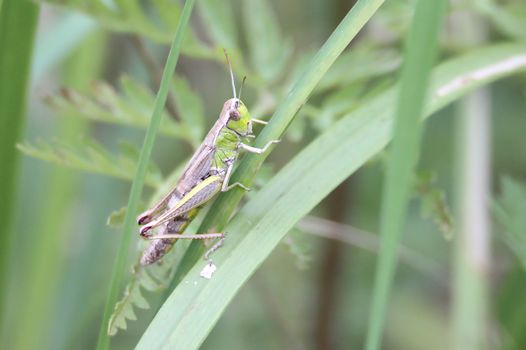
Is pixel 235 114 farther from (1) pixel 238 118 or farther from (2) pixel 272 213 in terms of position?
(2) pixel 272 213

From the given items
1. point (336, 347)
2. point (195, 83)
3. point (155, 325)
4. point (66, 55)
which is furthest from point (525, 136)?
point (155, 325)

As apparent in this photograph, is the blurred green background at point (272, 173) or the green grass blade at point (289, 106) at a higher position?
the blurred green background at point (272, 173)

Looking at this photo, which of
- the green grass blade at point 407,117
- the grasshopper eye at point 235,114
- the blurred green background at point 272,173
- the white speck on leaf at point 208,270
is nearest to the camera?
the green grass blade at point 407,117

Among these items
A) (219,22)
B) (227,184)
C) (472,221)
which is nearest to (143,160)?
(227,184)

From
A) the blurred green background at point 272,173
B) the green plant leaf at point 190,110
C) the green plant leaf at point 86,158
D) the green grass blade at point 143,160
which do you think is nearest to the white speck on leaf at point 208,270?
the green grass blade at point 143,160

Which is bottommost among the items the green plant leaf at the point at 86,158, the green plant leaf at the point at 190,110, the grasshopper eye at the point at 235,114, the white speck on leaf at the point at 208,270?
the white speck on leaf at the point at 208,270

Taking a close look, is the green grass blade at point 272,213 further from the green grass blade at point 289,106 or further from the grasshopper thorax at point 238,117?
the grasshopper thorax at point 238,117

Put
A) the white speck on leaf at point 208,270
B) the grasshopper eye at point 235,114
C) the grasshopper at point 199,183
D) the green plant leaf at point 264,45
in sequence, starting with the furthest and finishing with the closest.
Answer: the green plant leaf at point 264,45, the grasshopper eye at point 235,114, the grasshopper at point 199,183, the white speck on leaf at point 208,270

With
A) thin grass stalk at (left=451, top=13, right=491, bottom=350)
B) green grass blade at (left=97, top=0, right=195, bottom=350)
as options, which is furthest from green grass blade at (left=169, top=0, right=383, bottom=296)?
thin grass stalk at (left=451, top=13, right=491, bottom=350)

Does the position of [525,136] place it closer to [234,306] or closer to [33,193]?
[234,306]
